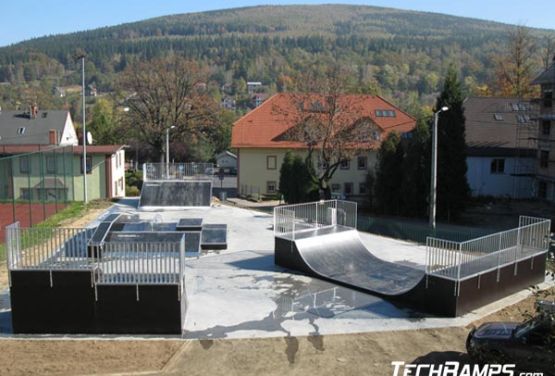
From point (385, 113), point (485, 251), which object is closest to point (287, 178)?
point (385, 113)

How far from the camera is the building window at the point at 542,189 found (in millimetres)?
39250

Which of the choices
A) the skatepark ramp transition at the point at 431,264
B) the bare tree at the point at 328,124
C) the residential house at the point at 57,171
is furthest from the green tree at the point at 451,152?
the residential house at the point at 57,171

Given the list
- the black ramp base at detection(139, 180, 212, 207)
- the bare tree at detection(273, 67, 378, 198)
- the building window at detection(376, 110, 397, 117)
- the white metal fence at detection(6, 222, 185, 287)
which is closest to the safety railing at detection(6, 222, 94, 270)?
the white metal fence at detection(6, 222, 185, 287)

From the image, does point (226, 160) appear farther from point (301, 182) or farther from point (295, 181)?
point (301, 182)

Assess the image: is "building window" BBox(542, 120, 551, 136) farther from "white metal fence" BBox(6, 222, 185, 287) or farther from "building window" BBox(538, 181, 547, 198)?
"white metal fence" BBox(6, 222, 185, 287)

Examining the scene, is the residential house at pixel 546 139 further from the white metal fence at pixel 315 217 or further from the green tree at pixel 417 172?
the white metal fence at pixel 315 217

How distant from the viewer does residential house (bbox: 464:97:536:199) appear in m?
40.5

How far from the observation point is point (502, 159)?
40.7m

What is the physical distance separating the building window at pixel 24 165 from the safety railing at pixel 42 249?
44.9 ft

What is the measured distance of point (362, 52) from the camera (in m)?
177

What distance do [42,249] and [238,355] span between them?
5.30 m

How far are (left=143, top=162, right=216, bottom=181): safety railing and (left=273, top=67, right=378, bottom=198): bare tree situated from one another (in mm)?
6903

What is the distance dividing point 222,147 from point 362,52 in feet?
348

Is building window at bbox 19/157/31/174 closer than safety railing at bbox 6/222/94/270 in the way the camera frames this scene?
No
